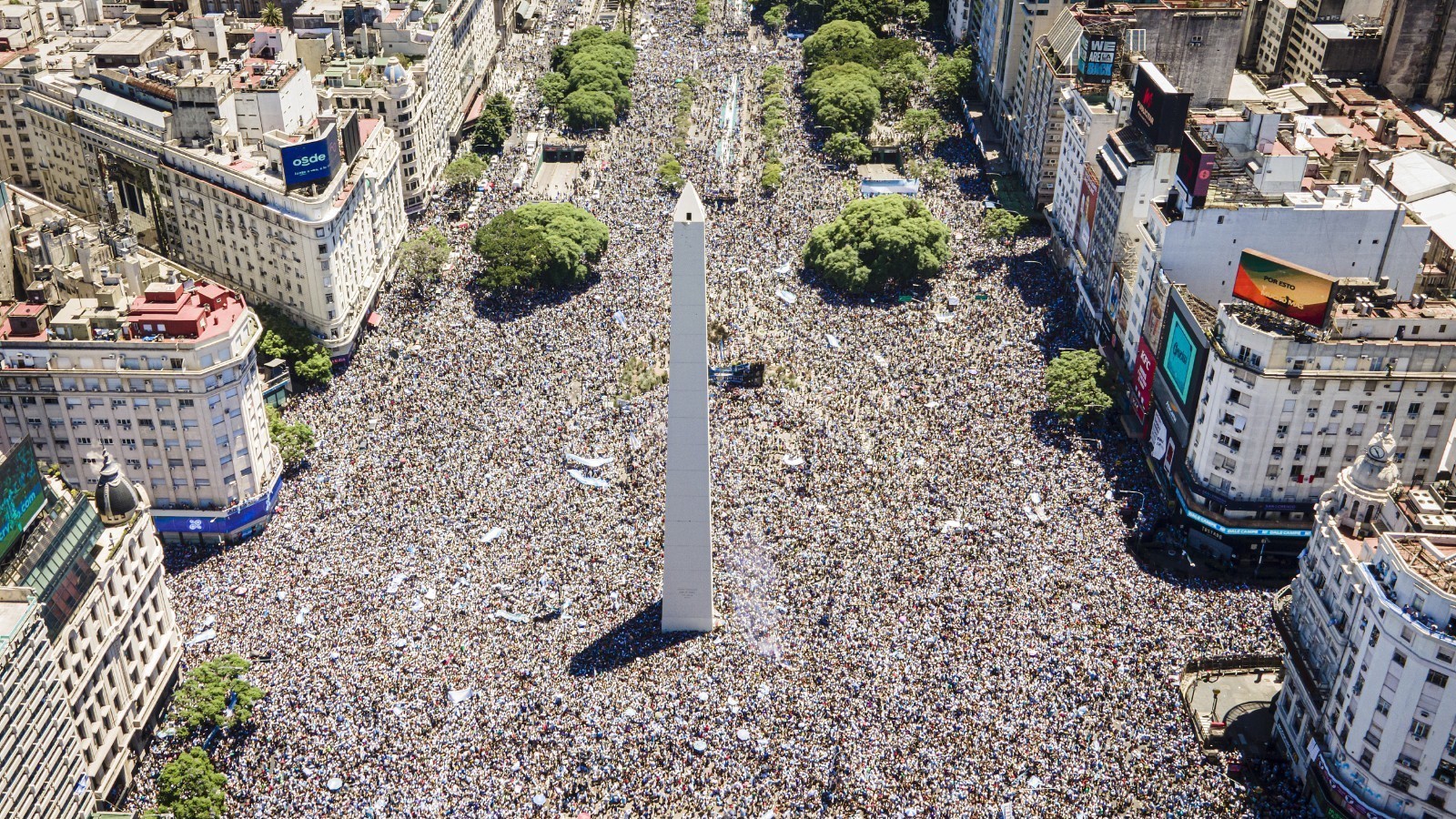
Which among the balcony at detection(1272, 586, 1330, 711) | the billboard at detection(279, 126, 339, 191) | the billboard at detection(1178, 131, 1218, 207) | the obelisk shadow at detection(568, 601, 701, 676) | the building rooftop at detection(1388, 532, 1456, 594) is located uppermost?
the billboard at detection(1178, 131, 1218, 207)

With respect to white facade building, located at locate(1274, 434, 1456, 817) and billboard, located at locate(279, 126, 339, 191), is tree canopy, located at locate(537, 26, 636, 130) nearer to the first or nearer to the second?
billboard, located at locate(279, 126, 339, 191)

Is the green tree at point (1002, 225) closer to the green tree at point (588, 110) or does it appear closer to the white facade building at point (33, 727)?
the green tree at point (588, 110)

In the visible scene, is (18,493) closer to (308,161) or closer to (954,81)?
(308,161)

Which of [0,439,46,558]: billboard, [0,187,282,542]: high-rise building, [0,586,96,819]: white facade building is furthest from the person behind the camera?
[0,187,282,542]: high-rise building

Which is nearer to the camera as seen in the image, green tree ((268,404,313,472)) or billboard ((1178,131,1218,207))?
green tree ((268,404,313,472))

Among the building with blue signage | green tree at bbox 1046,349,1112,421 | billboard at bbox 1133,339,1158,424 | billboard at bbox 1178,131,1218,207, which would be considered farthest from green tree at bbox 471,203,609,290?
the building with blue signage

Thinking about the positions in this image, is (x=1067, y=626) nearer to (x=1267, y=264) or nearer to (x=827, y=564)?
(x=827, y=564)

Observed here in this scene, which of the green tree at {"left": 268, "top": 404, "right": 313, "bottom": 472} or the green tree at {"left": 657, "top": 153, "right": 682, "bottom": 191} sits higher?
the green tree at {"left": 657, "top": 153, "right": 682, "bottom": 191}

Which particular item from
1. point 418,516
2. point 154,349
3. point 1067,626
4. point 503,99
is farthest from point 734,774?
point 503,99
